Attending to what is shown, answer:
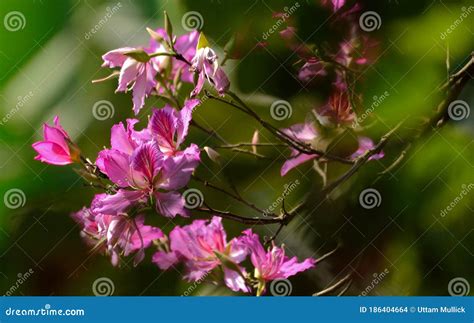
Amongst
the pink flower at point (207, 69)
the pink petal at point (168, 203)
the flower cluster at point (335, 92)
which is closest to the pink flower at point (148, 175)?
the pink petal at point (168, 203)

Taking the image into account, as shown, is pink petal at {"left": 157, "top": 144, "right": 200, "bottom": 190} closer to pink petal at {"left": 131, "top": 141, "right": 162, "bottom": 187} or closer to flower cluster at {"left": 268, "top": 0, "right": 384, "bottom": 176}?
pink petal at {"left": 131, "top": 141, "right": 162, "bottom": 187}

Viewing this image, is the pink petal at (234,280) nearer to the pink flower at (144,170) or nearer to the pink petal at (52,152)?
the pink flower at (144,170)

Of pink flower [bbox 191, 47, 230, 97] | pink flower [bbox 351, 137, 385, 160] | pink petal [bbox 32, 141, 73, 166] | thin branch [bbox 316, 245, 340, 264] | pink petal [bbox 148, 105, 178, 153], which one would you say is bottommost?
pink petal [bbox 32, 141, 73, 166]

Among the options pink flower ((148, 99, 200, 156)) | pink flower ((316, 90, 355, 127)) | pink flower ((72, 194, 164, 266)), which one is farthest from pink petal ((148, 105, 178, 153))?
pink flower ((316, 90, 355, 127))

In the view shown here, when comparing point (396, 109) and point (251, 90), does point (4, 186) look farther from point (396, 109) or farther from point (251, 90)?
point (396, 109)

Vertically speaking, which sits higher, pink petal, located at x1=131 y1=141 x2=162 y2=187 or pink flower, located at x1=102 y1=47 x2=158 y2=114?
pink flower, located at x1=102 y1=47 x2=158 y2=114

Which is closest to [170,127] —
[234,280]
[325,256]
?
[234,280]
